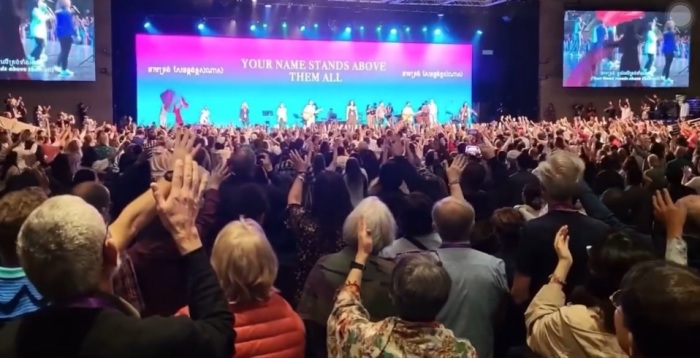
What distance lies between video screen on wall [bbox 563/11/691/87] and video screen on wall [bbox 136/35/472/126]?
299cm

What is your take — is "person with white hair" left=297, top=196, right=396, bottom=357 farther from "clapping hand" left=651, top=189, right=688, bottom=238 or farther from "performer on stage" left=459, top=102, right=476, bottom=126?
"performer on stage" left=459, top=102, right=476, bottom=126

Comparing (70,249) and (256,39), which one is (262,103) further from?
(70,249)

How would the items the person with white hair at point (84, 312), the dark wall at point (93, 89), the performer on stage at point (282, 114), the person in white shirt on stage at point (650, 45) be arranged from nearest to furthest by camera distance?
the person with white hair at point (84, 312)
the dark wall at point (93, 89)
the person in white shirt on stage at point (650, 45)
the performer on stage at point (282, 114)

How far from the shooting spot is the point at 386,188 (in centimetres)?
446

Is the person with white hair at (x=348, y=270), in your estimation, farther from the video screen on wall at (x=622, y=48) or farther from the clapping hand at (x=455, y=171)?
the video screen on wall at (x=622, y=48)

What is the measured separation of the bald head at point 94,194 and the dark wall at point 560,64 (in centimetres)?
1706

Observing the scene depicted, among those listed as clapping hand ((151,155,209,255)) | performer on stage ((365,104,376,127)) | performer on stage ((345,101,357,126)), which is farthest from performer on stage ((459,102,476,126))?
clapping hand ((151,155,209,255))

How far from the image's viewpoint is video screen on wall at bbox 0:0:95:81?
14.7m

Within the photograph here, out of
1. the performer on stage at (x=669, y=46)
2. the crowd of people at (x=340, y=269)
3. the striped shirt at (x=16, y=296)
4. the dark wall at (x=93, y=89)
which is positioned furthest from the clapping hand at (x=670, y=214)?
the performer on stage at (x=669, y=46)

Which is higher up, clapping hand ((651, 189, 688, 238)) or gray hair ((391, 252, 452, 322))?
clapping hand ((651, 189, 688, 238))

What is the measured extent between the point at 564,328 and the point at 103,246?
133 centimetres

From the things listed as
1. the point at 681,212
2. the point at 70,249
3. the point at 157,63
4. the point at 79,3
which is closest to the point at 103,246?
the point at 70,249

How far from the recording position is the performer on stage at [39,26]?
14781 mm

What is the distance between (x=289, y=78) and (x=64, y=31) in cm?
572
